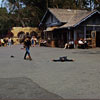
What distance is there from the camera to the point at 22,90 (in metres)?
7.27

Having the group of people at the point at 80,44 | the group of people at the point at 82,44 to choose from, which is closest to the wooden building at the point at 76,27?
the group of people at the point at 80,44

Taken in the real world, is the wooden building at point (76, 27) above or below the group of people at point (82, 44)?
above

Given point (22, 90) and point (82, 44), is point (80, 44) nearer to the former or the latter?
point (82, 44)

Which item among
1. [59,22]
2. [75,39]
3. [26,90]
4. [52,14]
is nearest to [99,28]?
[75,39]

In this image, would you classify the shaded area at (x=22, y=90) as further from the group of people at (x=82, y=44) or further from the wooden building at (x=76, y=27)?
the wooden building at (x=76, y=27)

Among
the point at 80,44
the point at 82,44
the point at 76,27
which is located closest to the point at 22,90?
the point at 82,44

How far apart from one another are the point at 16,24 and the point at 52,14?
34.1 metres

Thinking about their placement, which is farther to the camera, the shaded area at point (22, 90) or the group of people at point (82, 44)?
the group of people at point (82, 44)

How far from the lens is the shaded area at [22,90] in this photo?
6551 mm

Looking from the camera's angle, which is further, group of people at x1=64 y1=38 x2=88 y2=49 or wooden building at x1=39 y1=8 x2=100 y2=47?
wooden building at x1=39 y1=8 x2=100 y2=47

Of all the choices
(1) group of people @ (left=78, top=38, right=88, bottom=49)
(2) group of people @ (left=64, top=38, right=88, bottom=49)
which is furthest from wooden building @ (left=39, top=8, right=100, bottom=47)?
(1) group of people @ (left=78, top=38, right=88, bottom=49)

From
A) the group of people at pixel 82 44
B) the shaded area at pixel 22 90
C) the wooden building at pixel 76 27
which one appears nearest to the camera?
the shaded area at pixel 22 90

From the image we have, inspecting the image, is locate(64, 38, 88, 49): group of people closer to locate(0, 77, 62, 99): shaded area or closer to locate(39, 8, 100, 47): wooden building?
locate(39, 8, 100, 47): wooden building

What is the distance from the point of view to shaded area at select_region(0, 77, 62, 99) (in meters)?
6.55
